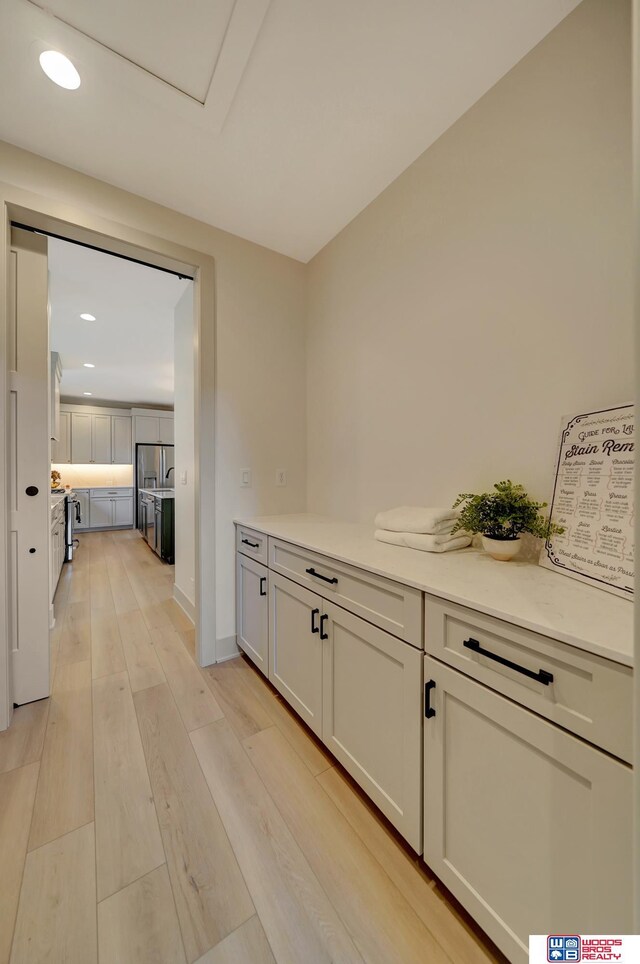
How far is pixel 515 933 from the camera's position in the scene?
0.77 metres

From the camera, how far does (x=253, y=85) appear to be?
1356 mm

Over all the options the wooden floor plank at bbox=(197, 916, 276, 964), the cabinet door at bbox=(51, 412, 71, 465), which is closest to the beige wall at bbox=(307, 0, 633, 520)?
the wooden floor plank at bbox=(197, 916, 276, 964)

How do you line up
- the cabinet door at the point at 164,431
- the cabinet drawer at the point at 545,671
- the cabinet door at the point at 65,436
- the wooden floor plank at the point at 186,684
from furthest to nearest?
the cabinet door at the point at 164,431 < the cabinet door at the point at 65,436 < the wooden floor plank at the point at 186,684 < the cabinet drawer at the point at 545,671

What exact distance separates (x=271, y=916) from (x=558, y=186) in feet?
7.70

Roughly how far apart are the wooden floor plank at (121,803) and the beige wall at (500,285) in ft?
4.92

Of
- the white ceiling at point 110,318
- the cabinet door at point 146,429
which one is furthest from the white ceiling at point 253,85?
the cabinet door at point 146,429

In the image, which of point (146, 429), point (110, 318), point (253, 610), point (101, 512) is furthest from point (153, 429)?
point (253, 610)

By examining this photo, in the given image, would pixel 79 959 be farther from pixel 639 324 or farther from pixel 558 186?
pixel 558 186

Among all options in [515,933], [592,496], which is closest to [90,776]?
[515,933]

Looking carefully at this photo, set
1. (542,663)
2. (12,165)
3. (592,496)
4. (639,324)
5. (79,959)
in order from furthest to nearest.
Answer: (12,165) → (592,496) → (79,959) → (542,663) → (639,324)

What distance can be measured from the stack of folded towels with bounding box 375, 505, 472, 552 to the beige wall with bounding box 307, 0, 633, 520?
0.67 ft

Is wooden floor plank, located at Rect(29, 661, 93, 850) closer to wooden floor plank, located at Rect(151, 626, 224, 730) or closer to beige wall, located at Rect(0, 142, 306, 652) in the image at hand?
wooden floor plank, located at Rect(151, 626, 224, 730)

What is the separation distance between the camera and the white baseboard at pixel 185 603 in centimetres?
267

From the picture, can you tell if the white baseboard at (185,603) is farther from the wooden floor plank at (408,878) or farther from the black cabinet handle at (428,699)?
the black cabinet handle at (428,699)
